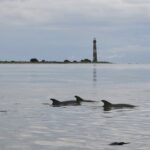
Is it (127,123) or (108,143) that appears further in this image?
(127,123)

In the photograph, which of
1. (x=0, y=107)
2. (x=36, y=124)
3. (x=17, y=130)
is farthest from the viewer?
(x=0, y=107)

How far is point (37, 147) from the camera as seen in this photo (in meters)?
26.0

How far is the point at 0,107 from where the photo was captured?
4497cm

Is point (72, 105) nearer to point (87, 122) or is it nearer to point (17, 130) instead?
point (87, 122)

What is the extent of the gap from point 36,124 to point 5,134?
436cm

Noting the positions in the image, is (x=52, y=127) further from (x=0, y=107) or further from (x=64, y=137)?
(x=0, y=107)

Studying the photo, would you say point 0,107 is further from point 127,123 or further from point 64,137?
point 64,137

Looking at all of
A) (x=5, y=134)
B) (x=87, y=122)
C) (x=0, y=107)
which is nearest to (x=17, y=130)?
(x=5, y=134)

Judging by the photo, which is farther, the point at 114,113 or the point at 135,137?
the point at 114,113

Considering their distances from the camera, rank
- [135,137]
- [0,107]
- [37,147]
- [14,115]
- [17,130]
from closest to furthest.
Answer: [37,147]
[135,137]
[17,130]
[14,115]
[0,107]

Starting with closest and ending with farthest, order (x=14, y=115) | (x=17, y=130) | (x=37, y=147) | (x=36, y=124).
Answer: (x=37, y=147) → (x=17, y=130) → (x=36, y=124) → (x=14, y=115)

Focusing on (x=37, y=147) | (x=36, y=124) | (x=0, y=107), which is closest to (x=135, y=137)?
(x=37, y=147)

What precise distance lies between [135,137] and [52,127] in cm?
559

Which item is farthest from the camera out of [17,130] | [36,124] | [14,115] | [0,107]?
[0,107]
